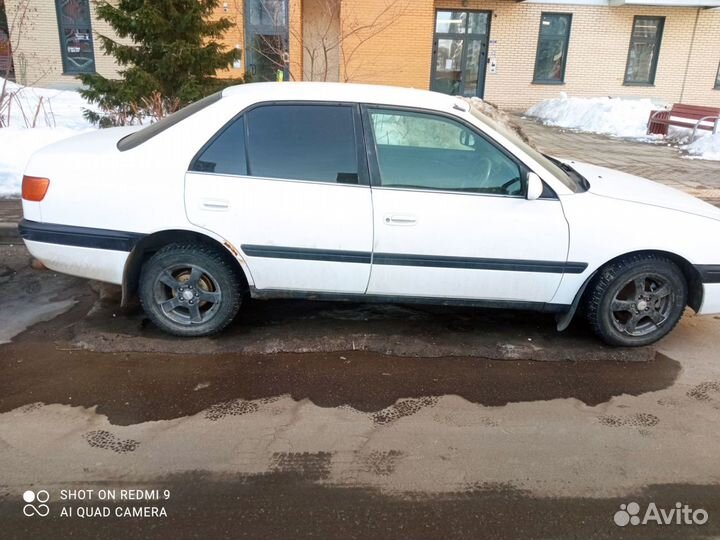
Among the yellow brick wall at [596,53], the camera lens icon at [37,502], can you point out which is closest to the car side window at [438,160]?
the camera lens icon at [37,502]

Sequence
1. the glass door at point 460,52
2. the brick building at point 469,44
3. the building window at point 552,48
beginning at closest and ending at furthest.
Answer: the brick building at point 469,44 < the glass door at point 460,52 < the building window at point 552,48

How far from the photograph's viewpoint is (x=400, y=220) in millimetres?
3516

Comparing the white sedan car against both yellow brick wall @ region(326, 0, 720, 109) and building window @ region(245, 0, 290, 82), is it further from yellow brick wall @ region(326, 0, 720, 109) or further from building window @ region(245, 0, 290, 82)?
yellow brick wall @ region(326, 0, 720, 109)

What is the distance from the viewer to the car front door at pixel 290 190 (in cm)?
352

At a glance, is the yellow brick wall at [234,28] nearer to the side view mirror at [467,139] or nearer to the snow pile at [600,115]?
the snow pile at [600,115]

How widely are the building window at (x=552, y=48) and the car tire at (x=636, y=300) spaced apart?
16.1 meters

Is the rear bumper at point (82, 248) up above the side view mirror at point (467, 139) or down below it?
below

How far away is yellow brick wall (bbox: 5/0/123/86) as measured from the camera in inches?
613

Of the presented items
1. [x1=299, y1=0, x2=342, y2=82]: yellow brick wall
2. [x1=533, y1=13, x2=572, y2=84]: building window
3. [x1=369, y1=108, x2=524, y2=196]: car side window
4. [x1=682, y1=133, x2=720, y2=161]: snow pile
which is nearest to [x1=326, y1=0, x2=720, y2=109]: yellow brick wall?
[x1=533, y1=13, x2=572, y2=84]: building window

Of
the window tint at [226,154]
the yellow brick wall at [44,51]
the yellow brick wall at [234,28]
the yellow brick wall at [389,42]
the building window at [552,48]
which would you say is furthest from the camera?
→ the building window at [552,48]

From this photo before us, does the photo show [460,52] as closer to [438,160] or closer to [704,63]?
[704,63]

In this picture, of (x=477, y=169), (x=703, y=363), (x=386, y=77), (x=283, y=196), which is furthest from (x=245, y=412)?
(x=386, y=77)

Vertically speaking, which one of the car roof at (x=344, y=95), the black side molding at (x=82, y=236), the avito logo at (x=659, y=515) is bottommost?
the avito logo at (x=659, y=515)

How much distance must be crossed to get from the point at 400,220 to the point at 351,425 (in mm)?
1275
